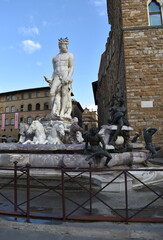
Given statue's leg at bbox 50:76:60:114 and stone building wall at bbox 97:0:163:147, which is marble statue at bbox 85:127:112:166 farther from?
stone building wall at bbox 97:0:163:147

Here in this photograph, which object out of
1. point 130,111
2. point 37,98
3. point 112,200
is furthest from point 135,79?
point 37,98

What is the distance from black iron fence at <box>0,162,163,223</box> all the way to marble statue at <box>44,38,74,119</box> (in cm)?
390

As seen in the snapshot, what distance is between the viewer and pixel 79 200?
10.7 ft

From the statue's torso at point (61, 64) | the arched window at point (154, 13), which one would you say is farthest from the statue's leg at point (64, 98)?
the arched window at point (154, 13)

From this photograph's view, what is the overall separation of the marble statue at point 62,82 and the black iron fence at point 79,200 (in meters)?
3.90

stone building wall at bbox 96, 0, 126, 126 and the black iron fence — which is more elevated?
stone building wall at bbox 96, 0, 126, 126

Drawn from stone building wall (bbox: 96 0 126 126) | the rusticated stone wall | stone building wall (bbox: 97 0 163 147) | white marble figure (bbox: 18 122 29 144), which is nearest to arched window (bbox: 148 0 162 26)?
stone building wall (bbox: 97 0 163 147)

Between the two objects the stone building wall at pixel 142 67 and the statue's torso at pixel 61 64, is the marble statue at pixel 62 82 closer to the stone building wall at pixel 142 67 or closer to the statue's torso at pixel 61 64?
the statue's torso at pixel 61 64

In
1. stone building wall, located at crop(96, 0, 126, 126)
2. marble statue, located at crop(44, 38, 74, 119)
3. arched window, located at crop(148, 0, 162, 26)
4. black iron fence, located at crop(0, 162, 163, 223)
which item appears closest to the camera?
black iron fence, located at crop(0, 162, 163, 223)

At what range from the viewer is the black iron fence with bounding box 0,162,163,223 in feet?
8.29

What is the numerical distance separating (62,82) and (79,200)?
5.98m

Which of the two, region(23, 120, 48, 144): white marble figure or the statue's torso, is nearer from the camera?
region(23, 120, 48, 144): white marble figure

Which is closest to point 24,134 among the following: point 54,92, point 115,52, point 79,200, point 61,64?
point 54,92

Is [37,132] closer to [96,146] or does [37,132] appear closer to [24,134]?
[24,134]
